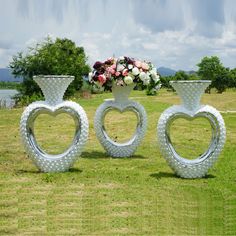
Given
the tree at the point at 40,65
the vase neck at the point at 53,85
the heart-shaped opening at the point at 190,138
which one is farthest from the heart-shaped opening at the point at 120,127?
the tree at the point at 40,65

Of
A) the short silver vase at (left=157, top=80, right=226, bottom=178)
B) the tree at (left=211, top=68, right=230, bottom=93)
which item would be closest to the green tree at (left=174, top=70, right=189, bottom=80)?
the tree at (left=211, top=68, right=230, bottom=93)

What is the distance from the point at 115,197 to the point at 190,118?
6.66 feet

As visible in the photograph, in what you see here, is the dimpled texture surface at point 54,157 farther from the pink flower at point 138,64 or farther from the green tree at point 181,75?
the green tree at point 181,75

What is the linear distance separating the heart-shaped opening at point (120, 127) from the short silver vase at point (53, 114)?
15.0 ft

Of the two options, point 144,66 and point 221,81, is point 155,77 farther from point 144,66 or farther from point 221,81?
point 221,81

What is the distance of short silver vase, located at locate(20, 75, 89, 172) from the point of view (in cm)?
868

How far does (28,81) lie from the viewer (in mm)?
34969

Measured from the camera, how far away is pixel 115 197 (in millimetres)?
7113

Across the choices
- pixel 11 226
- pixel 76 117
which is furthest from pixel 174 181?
pixel 11 226

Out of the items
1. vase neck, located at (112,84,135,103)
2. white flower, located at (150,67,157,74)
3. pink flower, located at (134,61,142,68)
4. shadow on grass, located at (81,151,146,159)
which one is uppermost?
pink flower, located at (134,61,142,68)

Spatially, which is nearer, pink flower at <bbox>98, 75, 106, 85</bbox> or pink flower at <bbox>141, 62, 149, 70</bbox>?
pink flower at <bbox>98, 75, 106, 85</bbox>

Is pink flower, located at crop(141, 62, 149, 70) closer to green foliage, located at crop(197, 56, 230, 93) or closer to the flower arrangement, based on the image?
the flower arrangement

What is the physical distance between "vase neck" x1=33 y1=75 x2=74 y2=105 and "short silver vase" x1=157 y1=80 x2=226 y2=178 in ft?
5.78

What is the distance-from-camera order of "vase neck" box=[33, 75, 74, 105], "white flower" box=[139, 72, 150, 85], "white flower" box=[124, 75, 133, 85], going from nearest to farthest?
"vase neck" box=[33, 75, 74, 105] < "white flower" box=[124, 75, 133, 85] < "white flower" box=[139, 72, 150, 85]
